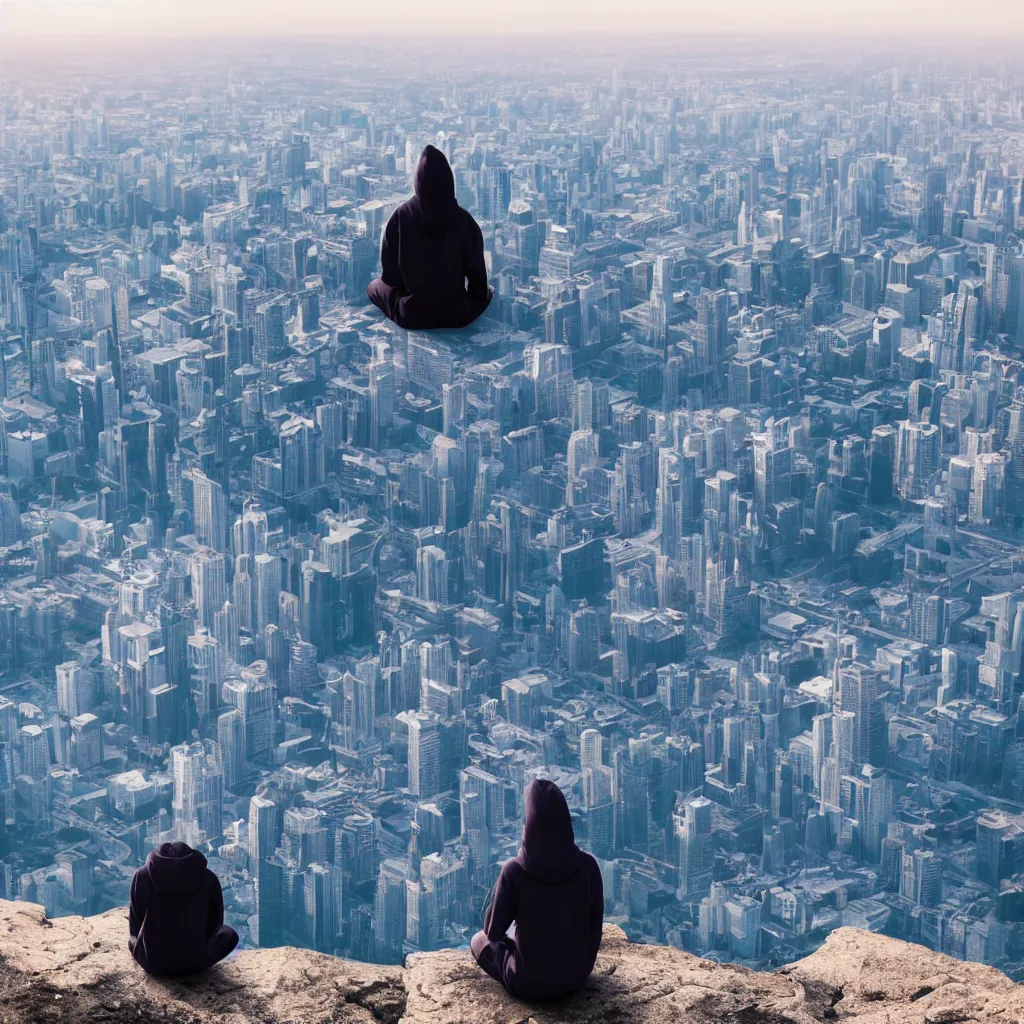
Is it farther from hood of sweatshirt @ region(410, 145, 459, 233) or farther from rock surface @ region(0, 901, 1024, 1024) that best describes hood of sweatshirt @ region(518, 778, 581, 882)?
hood of sweatshirt @ region(410, 145, 459, 233)

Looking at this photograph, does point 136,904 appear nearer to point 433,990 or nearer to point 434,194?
point 433,990

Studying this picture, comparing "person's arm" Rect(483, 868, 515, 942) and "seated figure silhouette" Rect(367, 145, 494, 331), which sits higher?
"seated figure silhouette" Rect(367, 145, 494, 331)

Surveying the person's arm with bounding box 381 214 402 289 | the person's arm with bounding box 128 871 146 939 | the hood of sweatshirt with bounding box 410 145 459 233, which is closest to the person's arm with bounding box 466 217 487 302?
the hood of sweatshirt with bounding box 410 145 459 233

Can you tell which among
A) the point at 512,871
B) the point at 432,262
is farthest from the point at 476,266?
the point at 512,871

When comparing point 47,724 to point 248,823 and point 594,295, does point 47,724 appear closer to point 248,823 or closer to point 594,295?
point 248,823

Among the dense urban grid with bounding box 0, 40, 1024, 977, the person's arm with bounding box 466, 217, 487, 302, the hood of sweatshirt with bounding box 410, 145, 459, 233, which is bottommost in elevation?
the dense urban grid with bounding box 0, 40, 1024, 977

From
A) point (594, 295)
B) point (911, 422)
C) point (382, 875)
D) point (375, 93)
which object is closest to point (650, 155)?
point (375, 93)

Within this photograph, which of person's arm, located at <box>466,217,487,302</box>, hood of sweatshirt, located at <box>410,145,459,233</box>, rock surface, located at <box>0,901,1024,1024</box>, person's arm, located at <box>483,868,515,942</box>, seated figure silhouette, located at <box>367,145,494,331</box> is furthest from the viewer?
person's arm, located at <box>466,217,487,302</box>
